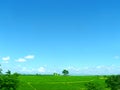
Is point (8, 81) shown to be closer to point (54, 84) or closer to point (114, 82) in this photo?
point (114, 82)

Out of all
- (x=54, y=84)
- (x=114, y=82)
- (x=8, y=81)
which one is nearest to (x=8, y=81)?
(x=8, y=81)

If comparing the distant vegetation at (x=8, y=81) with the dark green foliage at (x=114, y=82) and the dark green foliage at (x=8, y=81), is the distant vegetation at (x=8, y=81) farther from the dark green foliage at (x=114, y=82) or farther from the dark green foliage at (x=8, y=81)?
the dark green foliage at (x=114, y=82)

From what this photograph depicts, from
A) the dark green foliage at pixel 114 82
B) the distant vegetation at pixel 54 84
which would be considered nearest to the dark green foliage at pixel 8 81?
the distant vegetation at pixel 54 84

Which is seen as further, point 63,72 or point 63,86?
point 63,72

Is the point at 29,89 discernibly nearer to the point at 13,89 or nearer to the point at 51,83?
the point at 51,83

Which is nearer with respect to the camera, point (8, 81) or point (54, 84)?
point (8, 81)

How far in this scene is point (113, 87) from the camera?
2869 inches

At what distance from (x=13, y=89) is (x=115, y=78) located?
24389 mm

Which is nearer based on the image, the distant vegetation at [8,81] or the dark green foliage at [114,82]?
the distant vegetation at [8,81]

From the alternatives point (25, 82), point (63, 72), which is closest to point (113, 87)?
point (25, 82)

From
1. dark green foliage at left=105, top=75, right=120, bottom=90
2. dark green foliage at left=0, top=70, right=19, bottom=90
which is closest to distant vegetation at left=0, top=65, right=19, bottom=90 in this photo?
dark green foliage at left=0, top=70, right=19, bottom=90

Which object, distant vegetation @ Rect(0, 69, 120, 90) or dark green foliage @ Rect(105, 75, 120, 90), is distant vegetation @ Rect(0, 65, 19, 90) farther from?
dark green foliage @ Rect(105, 75, 120, 90)

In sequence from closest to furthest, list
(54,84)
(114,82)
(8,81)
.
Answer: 1. (8,81)
2. (114,82)
3. (54,84)

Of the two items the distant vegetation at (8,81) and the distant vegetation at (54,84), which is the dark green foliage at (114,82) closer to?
the distant vegetation at (54,84)
